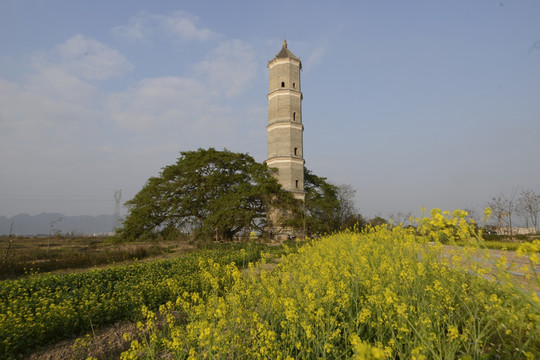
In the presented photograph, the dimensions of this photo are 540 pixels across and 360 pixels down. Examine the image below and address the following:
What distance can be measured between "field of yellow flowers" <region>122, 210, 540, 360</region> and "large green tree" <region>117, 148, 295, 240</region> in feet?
58.4

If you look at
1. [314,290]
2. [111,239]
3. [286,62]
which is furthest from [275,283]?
[286,62]

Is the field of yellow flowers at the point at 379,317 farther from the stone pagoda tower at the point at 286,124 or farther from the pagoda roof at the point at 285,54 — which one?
the pagoda roof at the point at 285,54

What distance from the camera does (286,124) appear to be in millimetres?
26297

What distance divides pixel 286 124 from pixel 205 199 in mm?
9763

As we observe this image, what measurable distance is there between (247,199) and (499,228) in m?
21.6

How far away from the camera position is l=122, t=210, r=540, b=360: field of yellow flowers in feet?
8.77

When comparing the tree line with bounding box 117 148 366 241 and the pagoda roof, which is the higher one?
the pagoda roof

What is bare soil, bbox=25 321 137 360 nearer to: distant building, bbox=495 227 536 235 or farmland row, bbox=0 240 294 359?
farmland row, bbox=0 240 294 359

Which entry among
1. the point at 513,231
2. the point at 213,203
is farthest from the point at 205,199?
the point at 513,231

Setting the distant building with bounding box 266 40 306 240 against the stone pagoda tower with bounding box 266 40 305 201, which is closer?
the distant building with bounding box 266 40 306 240

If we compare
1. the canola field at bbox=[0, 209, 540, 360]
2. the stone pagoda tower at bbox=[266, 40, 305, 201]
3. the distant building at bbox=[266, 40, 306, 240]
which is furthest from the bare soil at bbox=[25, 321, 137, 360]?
the stone pagoda tower at bbox=[266, 40, 305, 201]

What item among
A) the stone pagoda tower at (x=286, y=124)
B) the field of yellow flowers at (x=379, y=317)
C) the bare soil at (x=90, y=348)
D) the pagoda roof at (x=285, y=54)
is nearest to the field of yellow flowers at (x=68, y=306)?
the bare soil at (x=90, y=348)

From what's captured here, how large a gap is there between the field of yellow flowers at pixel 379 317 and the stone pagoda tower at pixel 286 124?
20285 millimetres

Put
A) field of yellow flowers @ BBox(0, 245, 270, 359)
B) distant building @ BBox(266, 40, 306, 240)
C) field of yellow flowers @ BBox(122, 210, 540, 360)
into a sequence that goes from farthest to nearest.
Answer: distant building @ BBox(266, 40, 306, 240), field of yellow flowers @ BBox(0, 245, 270, 359), field of yellow flowers @ BBox(122, 210, 540, 360)
